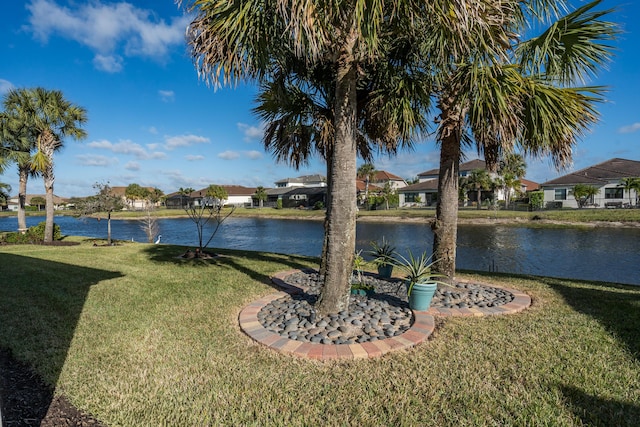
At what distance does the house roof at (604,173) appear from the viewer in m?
32.9

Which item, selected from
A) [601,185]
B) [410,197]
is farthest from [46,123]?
[601,185]

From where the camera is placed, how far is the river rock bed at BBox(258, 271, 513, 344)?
3646 mm

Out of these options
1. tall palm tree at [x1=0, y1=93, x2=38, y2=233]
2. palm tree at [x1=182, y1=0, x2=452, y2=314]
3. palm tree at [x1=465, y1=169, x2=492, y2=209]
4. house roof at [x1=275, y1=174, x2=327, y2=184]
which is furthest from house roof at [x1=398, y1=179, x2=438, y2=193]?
palm tree at [x1=182, y1=0, x2=452, y2=314]

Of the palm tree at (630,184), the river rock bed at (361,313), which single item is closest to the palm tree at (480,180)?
the palm tree at (630,184)

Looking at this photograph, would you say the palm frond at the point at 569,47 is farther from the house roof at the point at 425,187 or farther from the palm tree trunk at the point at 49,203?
the house roof at the point at 425,187

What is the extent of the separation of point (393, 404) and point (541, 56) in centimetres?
517

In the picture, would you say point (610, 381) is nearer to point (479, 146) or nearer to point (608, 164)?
point (479, 146)

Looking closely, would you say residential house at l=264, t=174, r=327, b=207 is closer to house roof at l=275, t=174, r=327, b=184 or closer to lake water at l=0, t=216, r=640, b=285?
house roof at l=275, t=174, r=327, b=184

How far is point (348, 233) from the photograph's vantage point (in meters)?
4.05

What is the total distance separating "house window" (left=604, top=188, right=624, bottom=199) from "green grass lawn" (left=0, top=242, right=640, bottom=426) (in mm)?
37005

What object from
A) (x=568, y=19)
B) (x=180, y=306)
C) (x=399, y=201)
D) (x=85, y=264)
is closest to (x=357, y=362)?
(x=180, y=306)

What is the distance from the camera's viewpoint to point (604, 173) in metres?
34.5

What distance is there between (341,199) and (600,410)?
9.68ft

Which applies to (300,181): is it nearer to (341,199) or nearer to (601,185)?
(601,185)
